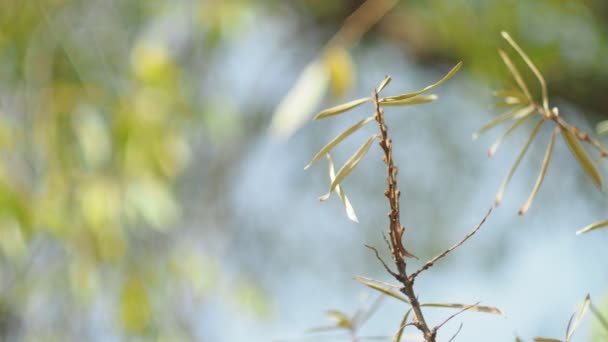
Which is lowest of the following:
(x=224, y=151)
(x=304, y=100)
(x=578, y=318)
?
(x=578, y=318)

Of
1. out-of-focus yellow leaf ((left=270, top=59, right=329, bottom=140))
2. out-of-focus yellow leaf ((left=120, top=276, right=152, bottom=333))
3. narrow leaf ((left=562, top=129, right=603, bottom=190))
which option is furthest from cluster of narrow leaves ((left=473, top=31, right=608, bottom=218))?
out-of-focus yellow leaf ((left=120, top=276, right=152, bottom=333))

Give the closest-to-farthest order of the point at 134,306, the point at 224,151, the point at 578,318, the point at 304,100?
the point at 578,318
the point at 304,100
the point at 134,306
the point at 224,151

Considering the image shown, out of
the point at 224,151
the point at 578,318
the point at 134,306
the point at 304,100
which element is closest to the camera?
the point at 578,318

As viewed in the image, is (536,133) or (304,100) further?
(304,100)

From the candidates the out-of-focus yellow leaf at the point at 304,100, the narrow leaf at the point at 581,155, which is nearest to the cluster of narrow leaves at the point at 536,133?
the narrow leaf at the point at 581,155

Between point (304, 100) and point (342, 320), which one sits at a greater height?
point (304, 100)

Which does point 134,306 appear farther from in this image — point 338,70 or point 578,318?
point 578,318

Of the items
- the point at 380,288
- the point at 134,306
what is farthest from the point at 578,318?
the point at 134,306

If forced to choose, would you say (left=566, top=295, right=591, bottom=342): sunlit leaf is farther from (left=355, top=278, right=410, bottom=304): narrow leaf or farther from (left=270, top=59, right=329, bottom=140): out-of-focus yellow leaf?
(left=270, top=59, right=329, bottom=140): out-of-focus yellow leaf

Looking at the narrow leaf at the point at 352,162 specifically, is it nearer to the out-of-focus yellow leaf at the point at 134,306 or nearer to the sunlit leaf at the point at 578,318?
the sunlit leaf at the point at 578,318
